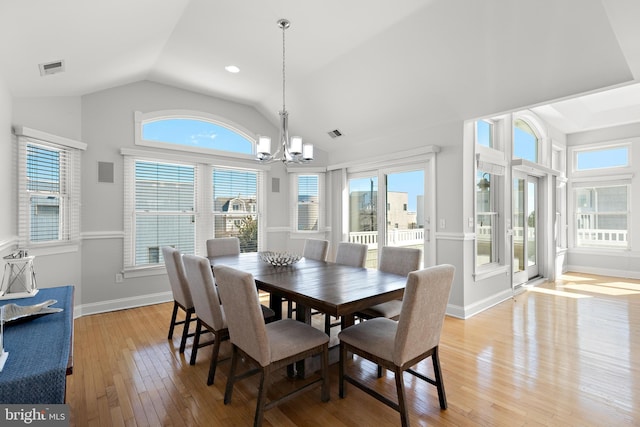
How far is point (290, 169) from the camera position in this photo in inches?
225

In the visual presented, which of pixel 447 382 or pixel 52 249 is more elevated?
pixel 52 249

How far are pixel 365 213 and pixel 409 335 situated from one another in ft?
11.8

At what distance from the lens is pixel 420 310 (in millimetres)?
1808

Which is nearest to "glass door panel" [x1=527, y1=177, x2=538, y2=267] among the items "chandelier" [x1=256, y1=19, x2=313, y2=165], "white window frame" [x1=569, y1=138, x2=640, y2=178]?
"white window frame" [x1=569, y1=138, x2=640, y2=178]

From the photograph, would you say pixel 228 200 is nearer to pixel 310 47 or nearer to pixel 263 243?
pixel 263 243

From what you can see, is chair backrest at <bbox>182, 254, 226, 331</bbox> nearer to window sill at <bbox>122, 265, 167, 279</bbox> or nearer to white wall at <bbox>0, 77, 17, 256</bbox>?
white wall at <bbox>0, 77, 17, 256</bbox>

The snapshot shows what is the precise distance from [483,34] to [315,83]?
217 cm

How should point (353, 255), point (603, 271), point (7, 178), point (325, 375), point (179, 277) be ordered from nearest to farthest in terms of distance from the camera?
point (325, 375), point (179, 277), point (7, 178), point (353, 255), point (603, 271)

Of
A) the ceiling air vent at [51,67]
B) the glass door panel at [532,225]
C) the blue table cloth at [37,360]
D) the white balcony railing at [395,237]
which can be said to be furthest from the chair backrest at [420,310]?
the glass door panel at [532,225]

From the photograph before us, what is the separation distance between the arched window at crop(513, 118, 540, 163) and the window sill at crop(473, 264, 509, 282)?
1.83m

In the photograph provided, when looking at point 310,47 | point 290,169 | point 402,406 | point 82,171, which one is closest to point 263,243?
point 290,169

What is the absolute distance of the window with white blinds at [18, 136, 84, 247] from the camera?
10.7 feet

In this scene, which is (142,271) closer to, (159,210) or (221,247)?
(159,210)

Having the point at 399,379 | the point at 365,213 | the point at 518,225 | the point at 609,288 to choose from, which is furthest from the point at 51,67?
the point at 609,288
